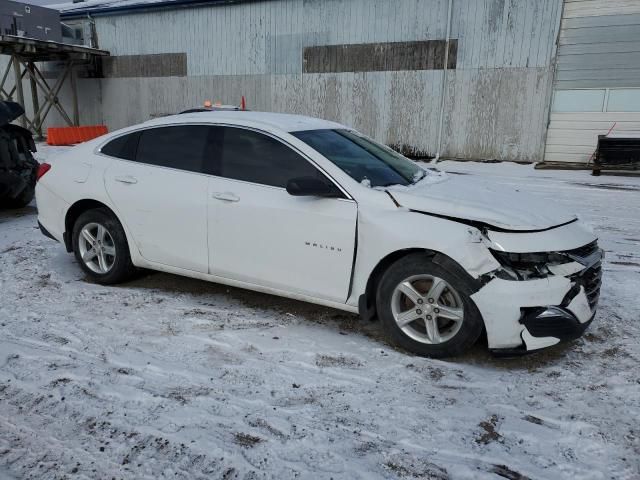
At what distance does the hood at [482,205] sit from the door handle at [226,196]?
1.14 m

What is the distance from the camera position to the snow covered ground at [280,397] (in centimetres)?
232

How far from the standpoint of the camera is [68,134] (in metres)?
18.2

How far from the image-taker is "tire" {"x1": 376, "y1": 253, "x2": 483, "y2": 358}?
3.07 m

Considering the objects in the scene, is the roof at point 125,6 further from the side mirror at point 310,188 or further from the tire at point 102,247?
the side mirror at point 310,188

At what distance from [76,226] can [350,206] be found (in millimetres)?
2695

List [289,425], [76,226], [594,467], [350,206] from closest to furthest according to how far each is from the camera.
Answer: [594,467] < [289,425] < [350,206] < [76,226]

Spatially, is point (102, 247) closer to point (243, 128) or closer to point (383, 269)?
point (243, 128)

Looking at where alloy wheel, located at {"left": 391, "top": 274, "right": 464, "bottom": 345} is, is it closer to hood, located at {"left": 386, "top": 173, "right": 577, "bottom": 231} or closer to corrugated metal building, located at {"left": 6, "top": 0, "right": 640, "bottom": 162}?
hood, located at {"left": 386, "top": 173, "right": 577, "bottom": 231}

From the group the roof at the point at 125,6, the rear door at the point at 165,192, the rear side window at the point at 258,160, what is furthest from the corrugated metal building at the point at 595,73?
the rear door at the point at 165,192

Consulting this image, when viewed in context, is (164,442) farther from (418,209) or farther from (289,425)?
(418,209)

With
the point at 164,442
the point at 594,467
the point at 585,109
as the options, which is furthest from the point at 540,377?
the point at 585,109

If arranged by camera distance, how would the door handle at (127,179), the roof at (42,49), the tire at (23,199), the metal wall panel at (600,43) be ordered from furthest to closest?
the roof at (42,49)
the metal wall panel at (600,43)
the tire at (23,199)
the door handle at (127,179)

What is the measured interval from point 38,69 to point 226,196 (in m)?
21.9

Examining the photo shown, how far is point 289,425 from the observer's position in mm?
2584
